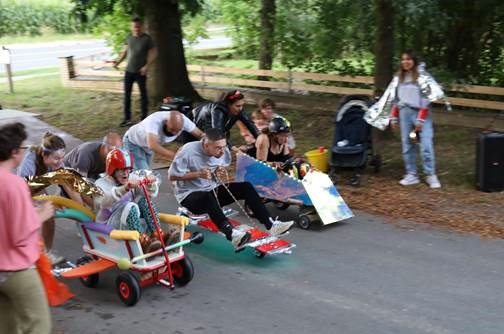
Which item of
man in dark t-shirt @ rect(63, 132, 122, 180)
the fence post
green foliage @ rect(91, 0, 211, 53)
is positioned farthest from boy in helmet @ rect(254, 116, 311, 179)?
the fence post

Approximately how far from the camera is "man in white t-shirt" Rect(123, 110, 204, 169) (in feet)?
23.2

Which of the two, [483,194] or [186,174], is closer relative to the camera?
[186,174]

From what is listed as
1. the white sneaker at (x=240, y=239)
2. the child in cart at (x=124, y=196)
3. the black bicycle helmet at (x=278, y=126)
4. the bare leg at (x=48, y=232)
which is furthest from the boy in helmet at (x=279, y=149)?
the bare leg at (x=48, y=232)

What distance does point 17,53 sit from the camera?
30797 mm

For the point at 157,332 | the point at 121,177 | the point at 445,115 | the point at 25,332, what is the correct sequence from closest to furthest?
the point at 25,332 < the point at 157,332 < the point at 121,177 < the point at 445,115

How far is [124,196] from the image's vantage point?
18.4ft

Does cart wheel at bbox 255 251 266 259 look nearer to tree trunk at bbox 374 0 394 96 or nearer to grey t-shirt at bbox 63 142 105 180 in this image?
grey t-shirt at bbox 63 142 105 180

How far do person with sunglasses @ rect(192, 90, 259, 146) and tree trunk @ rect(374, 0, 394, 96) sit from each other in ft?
13.0

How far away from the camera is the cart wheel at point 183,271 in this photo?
5801 mm

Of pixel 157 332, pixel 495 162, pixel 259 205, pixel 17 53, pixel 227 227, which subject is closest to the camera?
pixel 157 332

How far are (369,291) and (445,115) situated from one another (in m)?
8.16

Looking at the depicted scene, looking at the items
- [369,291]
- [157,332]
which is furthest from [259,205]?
[157,332]

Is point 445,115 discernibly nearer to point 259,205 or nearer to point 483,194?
point 483,194

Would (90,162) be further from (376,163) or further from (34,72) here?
(34,72)
